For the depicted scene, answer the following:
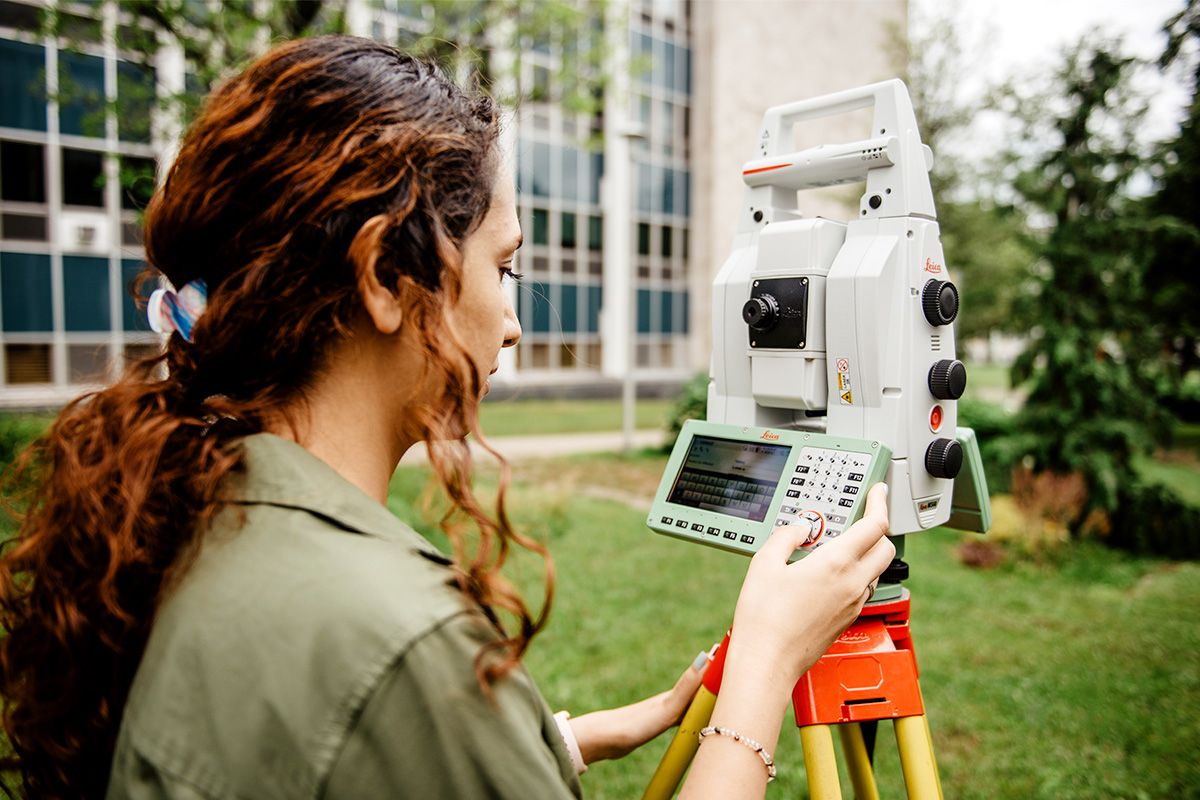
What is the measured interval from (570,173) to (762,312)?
2077 cm

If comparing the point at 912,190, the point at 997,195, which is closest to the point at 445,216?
the point at 912,190

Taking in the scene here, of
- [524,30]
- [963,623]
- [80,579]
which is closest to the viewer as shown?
[80,579]

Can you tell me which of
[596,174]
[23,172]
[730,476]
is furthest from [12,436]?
[596,174]

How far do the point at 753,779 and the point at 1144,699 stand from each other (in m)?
4.19

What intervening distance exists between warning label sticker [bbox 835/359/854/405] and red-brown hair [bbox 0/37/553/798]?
2.85ft

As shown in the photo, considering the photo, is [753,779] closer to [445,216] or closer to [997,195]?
[445,216]

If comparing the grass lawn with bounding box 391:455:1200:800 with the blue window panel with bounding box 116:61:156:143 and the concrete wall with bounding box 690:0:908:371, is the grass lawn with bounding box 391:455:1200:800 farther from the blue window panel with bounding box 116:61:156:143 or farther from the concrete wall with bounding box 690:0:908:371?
the concrete wall with bounding box 690:0:908:371

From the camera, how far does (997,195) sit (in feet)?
29.9

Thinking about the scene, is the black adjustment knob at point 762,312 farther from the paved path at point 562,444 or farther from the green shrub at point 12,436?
the paved path at point 562,444

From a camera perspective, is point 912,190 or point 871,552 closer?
point 871,552

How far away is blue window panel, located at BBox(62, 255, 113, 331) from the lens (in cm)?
1527

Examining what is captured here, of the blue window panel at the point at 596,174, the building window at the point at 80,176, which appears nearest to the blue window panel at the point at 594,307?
the blue window panel at the point at 596,174

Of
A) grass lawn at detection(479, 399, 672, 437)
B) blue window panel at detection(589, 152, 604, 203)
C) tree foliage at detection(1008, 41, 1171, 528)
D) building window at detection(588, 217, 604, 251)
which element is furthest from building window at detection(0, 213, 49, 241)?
tree foliage at detection(1008, 41, 1171, 528)

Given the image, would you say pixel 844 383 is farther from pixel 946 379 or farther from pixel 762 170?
pixel 762 170
